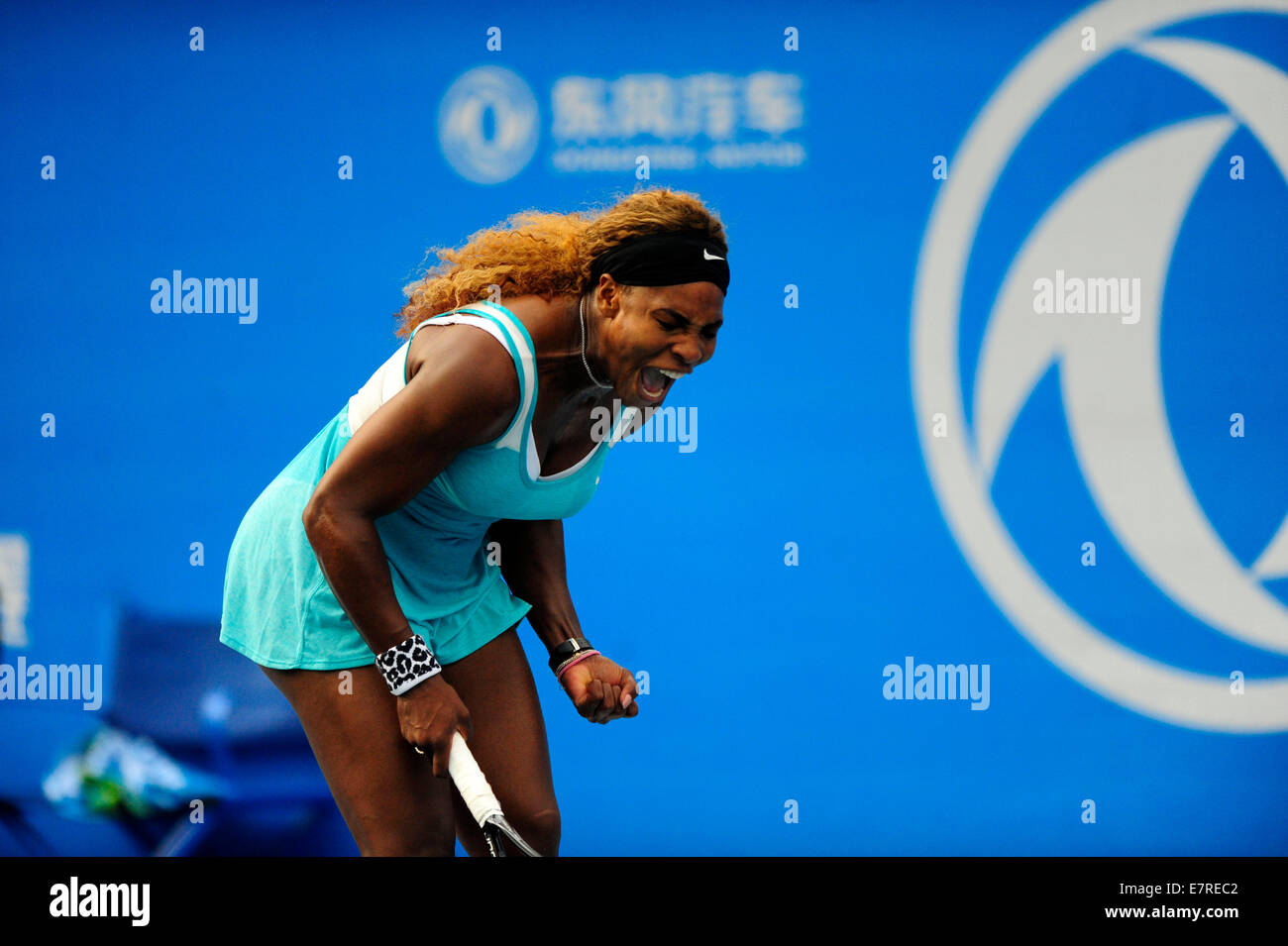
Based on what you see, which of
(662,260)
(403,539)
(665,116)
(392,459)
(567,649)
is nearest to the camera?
(392,459)

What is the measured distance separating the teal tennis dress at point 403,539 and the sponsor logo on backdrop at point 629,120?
155 cm

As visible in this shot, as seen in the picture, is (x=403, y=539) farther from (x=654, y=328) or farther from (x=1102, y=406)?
(x=1102, y=406)

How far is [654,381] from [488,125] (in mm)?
1772

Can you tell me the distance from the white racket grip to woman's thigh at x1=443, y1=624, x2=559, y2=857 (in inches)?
8.3

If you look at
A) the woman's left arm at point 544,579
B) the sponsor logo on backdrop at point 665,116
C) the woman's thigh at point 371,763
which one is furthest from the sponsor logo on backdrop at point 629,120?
the woman's thigh at point 371,763

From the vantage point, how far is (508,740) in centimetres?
190

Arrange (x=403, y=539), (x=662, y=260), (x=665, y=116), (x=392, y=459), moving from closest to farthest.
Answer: (x=392, y=459) → (x=662, y=260) → (x=403, y=539) → (x=665, y=116)

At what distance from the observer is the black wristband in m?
1.97

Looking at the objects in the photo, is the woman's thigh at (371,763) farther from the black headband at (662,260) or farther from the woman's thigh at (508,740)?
the black headband at (662,260)

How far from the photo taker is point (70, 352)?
10.8ft

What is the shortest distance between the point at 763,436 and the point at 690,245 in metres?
1.61

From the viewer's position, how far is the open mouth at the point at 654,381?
68.2 inches

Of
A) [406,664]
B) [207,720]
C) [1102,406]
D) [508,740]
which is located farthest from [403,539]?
[1102,406]

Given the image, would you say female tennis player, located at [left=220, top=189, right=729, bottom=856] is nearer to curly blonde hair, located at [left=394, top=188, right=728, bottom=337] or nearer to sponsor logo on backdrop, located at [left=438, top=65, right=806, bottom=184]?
curly blonde hair, located at [left=394, top=188, right=728, bottom=337]
